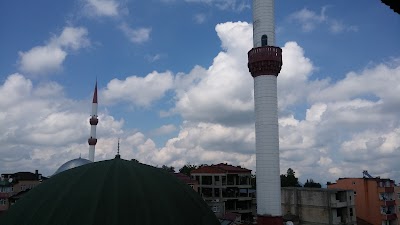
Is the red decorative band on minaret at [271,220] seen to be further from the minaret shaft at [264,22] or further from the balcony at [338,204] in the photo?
the balcony at [338,204]

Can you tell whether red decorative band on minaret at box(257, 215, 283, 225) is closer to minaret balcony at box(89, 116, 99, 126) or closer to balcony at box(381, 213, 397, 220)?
balcony at box(381, 213, 397, 220)

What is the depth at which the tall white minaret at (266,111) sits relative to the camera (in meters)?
30.4

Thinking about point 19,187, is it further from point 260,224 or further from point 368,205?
point 368,205

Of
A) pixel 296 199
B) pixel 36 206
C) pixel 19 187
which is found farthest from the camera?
pixel 19 187

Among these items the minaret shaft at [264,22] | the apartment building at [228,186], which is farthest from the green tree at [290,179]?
the minaret shaft at [264,22]

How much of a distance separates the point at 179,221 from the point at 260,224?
74.0 feet

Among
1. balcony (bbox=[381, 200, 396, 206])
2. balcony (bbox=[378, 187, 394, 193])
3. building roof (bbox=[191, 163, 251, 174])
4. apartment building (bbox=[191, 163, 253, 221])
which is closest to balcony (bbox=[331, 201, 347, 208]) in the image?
balcony (bbox=[378, 187, 394, 193])

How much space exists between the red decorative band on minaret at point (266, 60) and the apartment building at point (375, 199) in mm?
29264

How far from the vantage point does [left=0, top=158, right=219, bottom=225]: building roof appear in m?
9.17

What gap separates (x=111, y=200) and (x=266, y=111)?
23.3 m

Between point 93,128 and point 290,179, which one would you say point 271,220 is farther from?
point 290,179

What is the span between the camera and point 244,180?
5906 cm

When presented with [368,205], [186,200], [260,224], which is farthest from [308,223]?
[186,200]

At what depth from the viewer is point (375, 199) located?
167 ft
